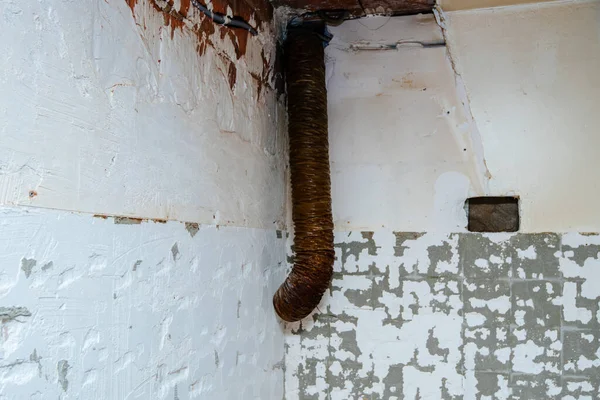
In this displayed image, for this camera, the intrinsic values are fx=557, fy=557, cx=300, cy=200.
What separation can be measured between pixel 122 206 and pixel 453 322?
76.2 inches

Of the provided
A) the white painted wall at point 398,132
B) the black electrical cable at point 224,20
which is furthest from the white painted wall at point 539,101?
the black electrical cable at point 224,20

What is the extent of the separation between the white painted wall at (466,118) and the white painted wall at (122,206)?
738 mm

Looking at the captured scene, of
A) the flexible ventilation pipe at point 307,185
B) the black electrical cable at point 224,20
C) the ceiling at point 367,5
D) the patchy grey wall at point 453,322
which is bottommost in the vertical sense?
the patchy grey wall at point 453,322

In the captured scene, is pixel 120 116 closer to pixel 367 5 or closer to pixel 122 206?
pixel 122 206

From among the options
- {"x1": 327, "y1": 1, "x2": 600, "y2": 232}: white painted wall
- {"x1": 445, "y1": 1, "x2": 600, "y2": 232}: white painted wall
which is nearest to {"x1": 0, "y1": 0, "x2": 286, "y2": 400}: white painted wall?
{"x1": 327, "y1": 1, "x2": 600, "y2": 232}: white painted wall

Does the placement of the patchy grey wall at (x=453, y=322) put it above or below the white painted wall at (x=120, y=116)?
below

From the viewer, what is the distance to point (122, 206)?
5.01 ft

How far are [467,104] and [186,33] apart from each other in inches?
63.2

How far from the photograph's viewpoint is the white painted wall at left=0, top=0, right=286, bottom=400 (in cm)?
117

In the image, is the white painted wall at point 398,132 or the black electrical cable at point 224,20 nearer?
the black electrical cable at point 224,20

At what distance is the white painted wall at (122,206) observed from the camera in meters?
1.17

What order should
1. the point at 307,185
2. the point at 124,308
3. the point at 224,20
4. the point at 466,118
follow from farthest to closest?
1. the point at 466,118
2. the point at 307,185
3. the point at 224,20
4. the point at 124,308

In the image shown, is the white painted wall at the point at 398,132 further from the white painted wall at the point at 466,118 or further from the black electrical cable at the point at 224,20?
the black electrical cable at the point at 224,20

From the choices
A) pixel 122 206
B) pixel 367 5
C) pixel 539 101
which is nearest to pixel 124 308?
pixel 122 206
